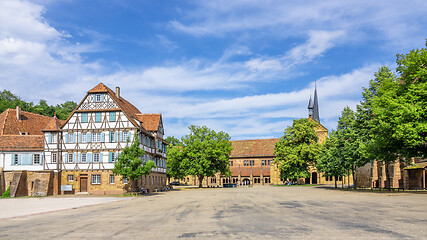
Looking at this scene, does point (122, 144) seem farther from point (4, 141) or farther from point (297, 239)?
point (297, 239)

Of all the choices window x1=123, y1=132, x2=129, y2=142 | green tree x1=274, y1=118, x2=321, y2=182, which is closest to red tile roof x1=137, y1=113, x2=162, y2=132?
window x1=123, y1=132, x2=129, y2=142

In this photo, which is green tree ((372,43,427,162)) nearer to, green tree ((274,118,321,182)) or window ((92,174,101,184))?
window ((92,174,101,184))

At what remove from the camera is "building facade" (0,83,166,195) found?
48219 millimetres

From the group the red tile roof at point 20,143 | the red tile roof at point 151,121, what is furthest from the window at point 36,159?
the red tile roof at point 151,121

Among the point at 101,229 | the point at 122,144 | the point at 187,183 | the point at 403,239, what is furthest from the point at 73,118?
the point at 187,183

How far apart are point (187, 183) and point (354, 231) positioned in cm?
9322

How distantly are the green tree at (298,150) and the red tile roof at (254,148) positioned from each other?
1972cm

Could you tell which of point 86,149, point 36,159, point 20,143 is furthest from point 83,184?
point 20,143

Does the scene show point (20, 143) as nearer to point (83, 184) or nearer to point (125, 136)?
point (83, 184)

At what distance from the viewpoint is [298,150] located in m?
74.1

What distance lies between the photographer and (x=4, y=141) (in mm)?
50625

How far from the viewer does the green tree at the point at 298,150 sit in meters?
73.1

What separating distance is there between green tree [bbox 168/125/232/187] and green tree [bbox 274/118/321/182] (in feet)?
38.1

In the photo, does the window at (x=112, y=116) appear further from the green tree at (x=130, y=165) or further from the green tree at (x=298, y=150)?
the green tree at (x=298, y=150)
